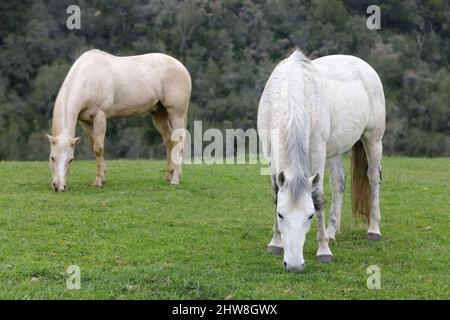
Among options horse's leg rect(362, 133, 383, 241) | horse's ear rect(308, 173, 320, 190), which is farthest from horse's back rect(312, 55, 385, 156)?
horse's ear rect(308, 173, 320, 190)

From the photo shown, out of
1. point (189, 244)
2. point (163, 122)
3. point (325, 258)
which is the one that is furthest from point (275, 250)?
point (163, 122)

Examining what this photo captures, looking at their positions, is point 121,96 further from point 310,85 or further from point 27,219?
point 310,85

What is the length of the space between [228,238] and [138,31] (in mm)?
50860

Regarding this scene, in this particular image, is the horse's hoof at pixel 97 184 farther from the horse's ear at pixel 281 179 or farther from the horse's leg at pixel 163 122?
the horse's ear at pixel 281 179

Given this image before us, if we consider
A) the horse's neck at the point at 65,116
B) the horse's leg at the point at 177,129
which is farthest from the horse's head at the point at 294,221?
the horse's leg at the point at 177,129

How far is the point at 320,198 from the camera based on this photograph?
7.43 m

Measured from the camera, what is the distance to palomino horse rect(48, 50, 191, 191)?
11891 millimetres

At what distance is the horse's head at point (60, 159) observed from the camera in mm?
11633

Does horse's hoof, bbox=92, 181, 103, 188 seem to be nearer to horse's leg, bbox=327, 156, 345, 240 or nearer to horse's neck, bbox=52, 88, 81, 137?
horse's neck, bbox=52, 88, 81, 137

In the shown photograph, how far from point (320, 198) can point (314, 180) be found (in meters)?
0.61

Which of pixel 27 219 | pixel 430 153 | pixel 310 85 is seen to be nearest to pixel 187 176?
pixel 27 219

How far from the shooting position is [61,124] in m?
11.9

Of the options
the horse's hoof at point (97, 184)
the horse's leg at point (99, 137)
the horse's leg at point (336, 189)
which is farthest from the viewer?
the horse's leg at point (99, 137)

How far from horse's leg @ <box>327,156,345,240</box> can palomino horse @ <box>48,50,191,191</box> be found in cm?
455
